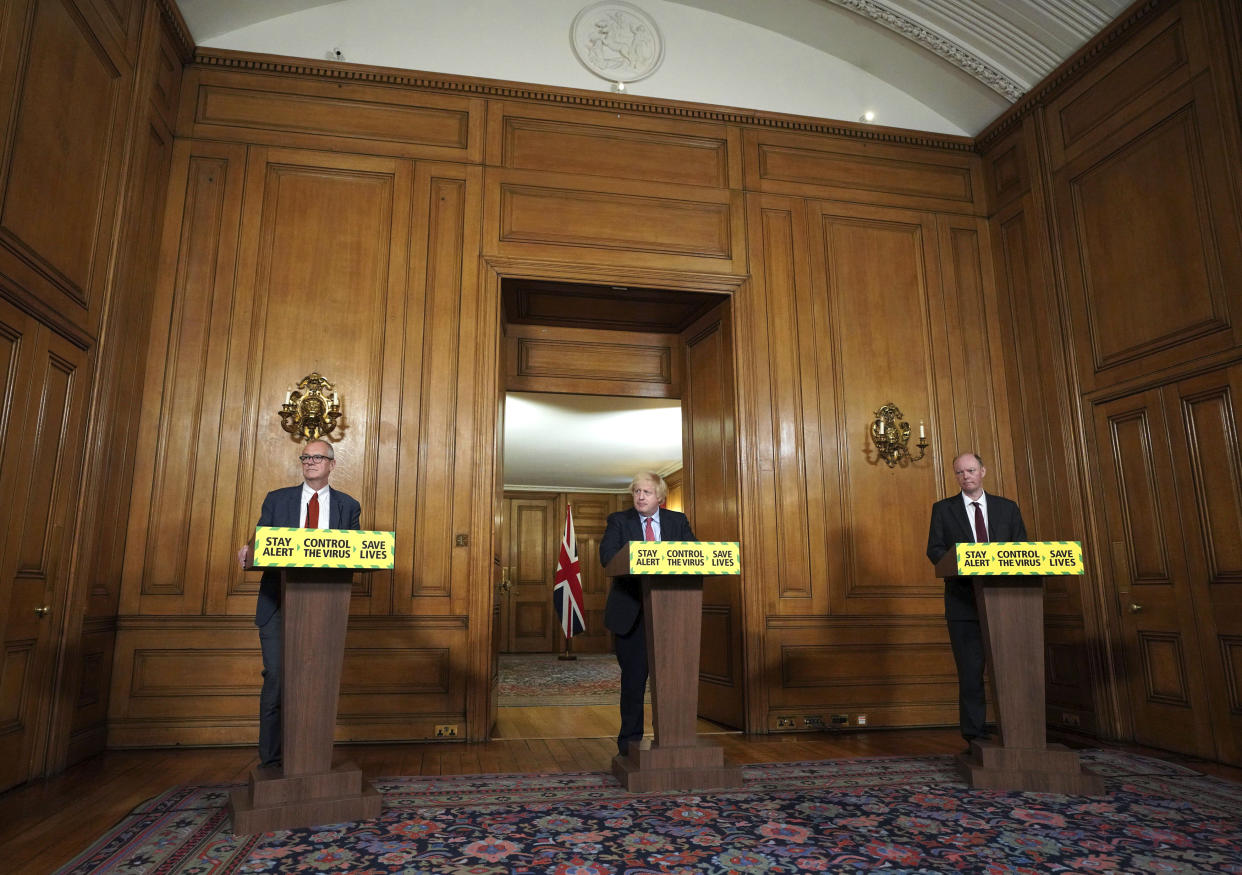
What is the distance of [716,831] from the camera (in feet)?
8.99

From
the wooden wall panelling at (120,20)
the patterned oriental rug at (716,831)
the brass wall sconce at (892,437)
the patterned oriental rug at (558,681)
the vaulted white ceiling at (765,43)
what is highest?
the vaulted white ceiling at (765,43)

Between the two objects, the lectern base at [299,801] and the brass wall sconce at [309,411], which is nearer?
the lectern base at [299,801]

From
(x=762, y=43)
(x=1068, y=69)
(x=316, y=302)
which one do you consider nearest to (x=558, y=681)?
(x=316, y=302)

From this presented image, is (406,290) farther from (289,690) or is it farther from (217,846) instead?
(217,846)

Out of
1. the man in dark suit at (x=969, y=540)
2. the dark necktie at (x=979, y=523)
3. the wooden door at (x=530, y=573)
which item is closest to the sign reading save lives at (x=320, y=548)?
the man in dark suit at (x=969, y=540)

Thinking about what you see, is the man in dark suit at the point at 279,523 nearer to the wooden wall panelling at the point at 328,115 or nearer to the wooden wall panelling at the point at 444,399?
the wooden wall panelling at the point at 444,399

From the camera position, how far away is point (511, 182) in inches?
207

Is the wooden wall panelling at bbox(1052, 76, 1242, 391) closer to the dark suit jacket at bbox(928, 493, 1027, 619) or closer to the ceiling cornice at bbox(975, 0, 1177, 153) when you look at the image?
the ceiling cornice at bbox(975, 0, 1177, 153)

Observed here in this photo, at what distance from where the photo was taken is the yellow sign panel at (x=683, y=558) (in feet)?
10.9

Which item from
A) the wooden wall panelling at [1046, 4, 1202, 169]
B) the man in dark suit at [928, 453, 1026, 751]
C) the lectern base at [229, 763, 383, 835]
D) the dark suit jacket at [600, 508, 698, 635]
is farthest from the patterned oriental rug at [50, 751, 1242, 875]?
the wooden wall panelling at [1046, 4, 1202, 169]

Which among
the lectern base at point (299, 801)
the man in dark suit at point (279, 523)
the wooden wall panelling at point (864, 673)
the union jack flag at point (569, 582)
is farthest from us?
the union jack flag at point (569, 582)

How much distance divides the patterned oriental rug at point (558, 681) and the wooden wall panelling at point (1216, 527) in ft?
13.0

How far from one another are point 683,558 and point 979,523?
59.9 inches

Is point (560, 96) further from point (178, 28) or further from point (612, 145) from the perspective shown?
point (178, 28)
